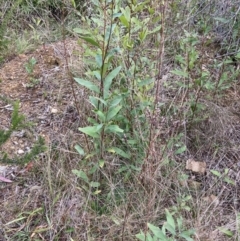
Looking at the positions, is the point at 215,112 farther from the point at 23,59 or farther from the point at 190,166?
the point at 23,59

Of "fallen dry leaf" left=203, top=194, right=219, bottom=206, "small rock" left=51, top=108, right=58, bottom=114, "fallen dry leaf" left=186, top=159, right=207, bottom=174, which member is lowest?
"fallen dry leaf" left=203, top=194, right=219, bottom=206

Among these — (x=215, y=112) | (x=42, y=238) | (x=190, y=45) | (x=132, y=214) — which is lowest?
(x=42, y=238)

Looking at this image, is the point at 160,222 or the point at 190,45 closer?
the point at 160,222

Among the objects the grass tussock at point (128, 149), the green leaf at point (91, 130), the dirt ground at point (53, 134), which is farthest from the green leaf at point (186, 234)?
the green leaf at point (91, 130)

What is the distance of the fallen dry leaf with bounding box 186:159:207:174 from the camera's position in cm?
241

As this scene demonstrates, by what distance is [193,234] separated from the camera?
2018mm

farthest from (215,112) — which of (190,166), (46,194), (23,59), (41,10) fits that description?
(41,10)

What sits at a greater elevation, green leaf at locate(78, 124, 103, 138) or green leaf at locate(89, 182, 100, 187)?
green leaf at locate(78, 124, 103, 138)

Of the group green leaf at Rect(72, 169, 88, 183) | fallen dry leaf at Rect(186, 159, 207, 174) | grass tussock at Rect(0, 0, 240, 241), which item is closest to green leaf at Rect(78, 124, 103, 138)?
grass tussock at Rect(0, 0, 240, 241)

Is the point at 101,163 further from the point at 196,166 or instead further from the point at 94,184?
the point at 196,166

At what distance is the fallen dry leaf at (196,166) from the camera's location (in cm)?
241

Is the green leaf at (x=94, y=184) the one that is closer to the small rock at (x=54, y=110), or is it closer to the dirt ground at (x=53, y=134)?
the dirt ground at (x=53, y=134)

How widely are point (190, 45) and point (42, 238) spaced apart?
1593mm

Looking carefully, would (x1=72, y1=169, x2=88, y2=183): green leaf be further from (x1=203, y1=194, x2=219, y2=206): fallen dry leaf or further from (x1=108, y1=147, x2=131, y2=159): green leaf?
(x1=203, y1=194, x2=219, y2=206): fallen dry leaf
